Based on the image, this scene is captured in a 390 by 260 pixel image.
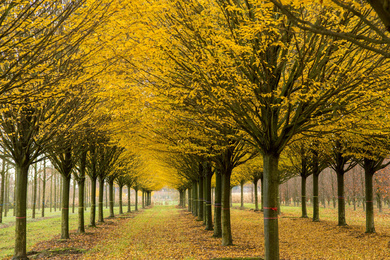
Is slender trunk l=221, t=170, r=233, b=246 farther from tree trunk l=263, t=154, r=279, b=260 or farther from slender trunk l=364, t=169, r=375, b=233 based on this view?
slender trunk l=364, t=169, r=375, b=233

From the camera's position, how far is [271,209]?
21.1 feet

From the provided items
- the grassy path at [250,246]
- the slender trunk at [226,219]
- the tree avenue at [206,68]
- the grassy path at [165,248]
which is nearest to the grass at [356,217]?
the grassy path at [250,246]

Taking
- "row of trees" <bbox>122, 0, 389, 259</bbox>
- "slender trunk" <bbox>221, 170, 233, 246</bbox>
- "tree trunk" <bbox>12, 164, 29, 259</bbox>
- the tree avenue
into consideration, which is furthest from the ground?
"row of trees" <bbox>122, 0, 389, 259</bbox>

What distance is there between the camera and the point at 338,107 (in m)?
5.99

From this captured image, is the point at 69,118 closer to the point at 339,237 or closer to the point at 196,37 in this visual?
the point at 196,37

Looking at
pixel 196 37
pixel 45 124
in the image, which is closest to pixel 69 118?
pixel 45 124

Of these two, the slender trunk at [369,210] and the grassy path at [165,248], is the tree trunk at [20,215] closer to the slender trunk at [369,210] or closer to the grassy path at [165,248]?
the grassy path at [165,248]

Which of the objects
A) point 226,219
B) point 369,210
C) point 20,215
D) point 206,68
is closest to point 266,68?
point 206,68

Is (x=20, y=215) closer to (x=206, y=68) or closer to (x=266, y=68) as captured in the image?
(x=206, y=68)

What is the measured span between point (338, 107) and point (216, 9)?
2.88m

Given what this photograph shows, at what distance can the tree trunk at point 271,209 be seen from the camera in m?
6.27

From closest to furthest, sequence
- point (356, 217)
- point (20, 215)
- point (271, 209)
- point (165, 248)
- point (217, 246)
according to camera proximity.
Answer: point (271, 209) → point (20, 215) → point (217, 246) → point (165, 248) → point (356, 217)

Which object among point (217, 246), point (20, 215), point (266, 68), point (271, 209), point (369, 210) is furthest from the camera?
point (369, 210)

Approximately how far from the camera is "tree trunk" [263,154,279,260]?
627cm
